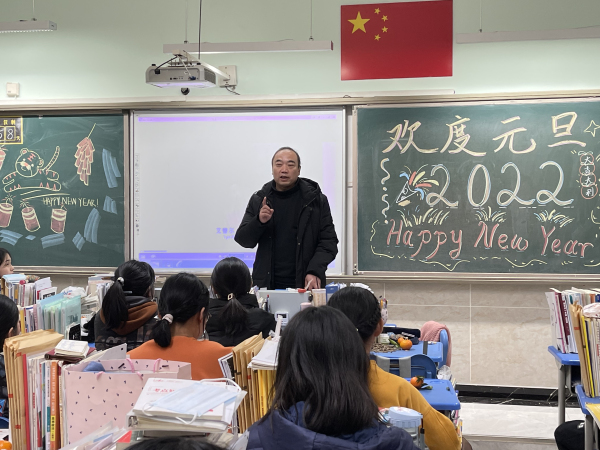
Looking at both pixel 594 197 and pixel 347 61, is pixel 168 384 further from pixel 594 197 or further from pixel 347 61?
pixel 594 197

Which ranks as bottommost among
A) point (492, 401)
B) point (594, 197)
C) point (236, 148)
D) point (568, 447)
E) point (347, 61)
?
point (492, 401)

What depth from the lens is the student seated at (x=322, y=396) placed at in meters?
1.29

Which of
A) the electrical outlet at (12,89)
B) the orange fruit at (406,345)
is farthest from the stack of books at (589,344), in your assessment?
the electrical outlet at (12,89)

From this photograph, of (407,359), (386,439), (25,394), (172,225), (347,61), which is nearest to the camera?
(386,439)

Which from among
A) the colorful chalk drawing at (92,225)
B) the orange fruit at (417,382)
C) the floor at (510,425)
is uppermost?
the colorful chalk drawing at (92,225)

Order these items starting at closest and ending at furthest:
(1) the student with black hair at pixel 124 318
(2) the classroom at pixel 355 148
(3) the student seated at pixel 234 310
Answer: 1. (3) the student seated at pixel 234 310
2. (1) the student with black hair at pixel 124 318
3. (2) the classroom at pixel 355 148

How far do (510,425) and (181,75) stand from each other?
3.15m

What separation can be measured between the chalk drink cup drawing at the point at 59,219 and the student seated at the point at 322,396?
4.24 meters

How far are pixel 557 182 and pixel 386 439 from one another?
383 centimetres

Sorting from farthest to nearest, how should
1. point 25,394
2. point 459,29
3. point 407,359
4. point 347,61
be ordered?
1. point 459,29
2. point 347,61
3. point 407,359
4. point 25,394

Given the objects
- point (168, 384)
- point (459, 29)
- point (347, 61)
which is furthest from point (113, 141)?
point (168, 384)

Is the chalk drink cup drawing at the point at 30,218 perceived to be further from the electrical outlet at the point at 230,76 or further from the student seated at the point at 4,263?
the electrical outlet at the point at 230,76

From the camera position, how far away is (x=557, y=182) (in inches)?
181

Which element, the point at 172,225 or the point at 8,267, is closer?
the point at 8,267
